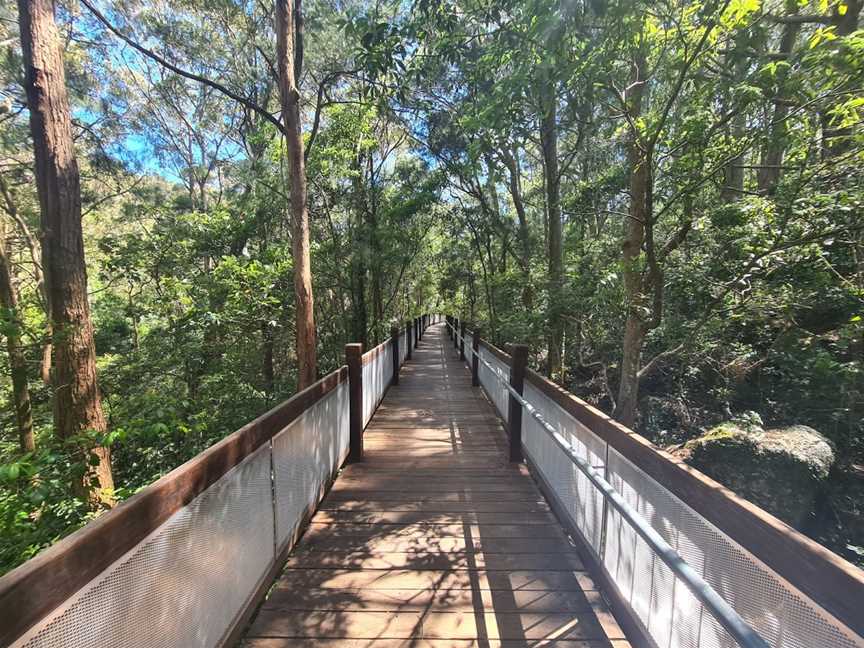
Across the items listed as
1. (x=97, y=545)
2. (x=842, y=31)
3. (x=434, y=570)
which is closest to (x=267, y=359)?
(x=434, y=570)

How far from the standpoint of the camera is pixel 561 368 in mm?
7500

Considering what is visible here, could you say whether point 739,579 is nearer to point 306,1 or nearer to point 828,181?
point 828,181

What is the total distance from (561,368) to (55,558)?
7.34m

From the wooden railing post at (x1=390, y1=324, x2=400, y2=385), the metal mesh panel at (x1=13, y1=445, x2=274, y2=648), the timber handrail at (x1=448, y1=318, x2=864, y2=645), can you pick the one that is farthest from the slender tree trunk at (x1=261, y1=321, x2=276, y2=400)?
the timber handrail at (x1=448, y1=318, x2=864, y2=645)

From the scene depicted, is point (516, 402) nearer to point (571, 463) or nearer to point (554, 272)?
point (571, 463)

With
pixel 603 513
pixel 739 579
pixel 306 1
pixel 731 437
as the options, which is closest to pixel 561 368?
pixel 731 437

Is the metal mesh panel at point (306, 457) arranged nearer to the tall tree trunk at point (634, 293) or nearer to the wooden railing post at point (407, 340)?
the tall tree trunk at point (634, 293)

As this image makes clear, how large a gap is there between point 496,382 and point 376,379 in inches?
70.4

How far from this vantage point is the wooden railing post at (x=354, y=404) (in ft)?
13.3

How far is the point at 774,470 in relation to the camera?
4680 millimetres

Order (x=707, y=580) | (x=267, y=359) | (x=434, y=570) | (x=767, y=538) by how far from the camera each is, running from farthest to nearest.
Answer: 1. (x=267, y=359)
2. (x=434, y=570)
3. (x=707, y=580)
4. (x=767, y=538)

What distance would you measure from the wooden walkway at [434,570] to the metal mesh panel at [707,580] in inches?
14.1

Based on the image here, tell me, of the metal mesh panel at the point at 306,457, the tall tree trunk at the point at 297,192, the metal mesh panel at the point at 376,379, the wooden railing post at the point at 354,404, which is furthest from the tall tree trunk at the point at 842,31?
the tall tree trunk at the point at 297,192

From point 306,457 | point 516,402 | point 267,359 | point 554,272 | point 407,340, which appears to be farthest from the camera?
point 407,340
